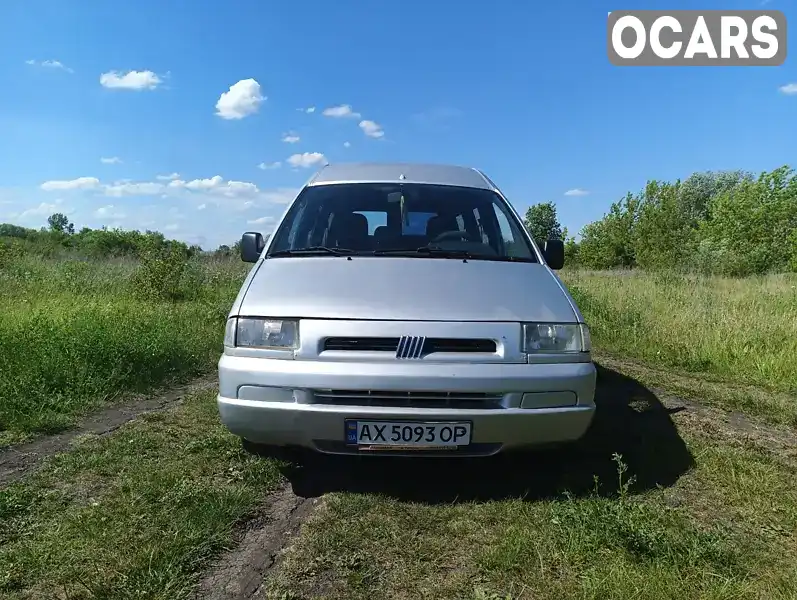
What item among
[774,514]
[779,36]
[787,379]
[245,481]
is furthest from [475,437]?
[779,36]

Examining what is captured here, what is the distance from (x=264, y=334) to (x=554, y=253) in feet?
6.90

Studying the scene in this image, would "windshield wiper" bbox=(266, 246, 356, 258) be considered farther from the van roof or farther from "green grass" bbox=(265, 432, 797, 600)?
"green grass" bbox=(265, 432, 797, 600)

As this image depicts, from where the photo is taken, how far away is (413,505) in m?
2.61

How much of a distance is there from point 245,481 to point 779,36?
1069cm

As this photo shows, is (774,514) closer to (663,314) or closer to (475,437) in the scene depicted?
(475,437)

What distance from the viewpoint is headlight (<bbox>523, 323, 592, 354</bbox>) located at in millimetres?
2543

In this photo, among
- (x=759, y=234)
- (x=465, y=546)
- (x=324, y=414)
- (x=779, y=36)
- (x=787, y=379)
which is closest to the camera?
(x=465, y=546)

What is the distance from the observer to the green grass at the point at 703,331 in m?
6.00

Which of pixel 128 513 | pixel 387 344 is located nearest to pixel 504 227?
pixel 387 344

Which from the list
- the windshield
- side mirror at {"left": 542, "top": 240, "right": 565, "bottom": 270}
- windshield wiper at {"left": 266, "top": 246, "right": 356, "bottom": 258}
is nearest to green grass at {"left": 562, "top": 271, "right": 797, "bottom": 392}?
side mirror at {"left": 542, "top": 240, "right": 565, "bottom": 270}

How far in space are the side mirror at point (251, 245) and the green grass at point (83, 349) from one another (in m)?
1.80

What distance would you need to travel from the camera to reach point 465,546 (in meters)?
2.24

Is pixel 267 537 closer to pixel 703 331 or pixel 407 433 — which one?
pixel 407 433

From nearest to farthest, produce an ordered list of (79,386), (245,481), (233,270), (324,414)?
1. (324,414)
2. (245,481)
3. (79,386)
4. (233,270)
